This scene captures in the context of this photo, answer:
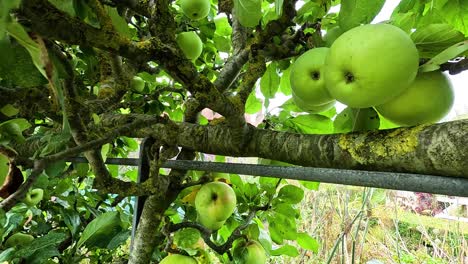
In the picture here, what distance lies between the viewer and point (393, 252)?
12.0ft

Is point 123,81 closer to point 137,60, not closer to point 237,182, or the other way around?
point 137,60

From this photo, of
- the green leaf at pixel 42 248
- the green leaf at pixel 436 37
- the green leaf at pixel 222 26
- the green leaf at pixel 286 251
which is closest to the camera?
the green leaf at pixel 436 37

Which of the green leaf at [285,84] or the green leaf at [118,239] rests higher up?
the green leaf at [285,84]

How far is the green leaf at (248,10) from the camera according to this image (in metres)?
0.55

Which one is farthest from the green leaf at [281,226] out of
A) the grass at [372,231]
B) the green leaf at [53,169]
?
the grass at [372,231]

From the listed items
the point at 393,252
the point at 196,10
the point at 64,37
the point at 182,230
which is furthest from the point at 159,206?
the point at 393,252

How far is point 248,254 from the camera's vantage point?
0.88 m

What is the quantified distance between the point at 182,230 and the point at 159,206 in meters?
0.18

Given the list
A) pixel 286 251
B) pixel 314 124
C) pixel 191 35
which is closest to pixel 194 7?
pixel 191 35

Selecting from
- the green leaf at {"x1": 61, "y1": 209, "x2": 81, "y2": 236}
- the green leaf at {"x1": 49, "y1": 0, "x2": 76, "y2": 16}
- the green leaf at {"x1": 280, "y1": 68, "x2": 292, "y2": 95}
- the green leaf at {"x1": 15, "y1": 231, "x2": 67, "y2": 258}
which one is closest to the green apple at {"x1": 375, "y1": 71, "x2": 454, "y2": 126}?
the green leaf at {"x1": 49, "y1": 0, "x2": 76, "y2": 16}

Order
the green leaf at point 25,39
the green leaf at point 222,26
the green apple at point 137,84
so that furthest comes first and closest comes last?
the green leaf at point 222,26 < the green apple at point 137,84 < the green leaf at point 25,39

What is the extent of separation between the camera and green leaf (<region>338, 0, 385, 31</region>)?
46 centimetres

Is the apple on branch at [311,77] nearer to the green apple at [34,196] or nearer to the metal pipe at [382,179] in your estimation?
the metal pipe at [382,179]

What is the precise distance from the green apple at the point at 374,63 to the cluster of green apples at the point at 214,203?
49 centimetres
